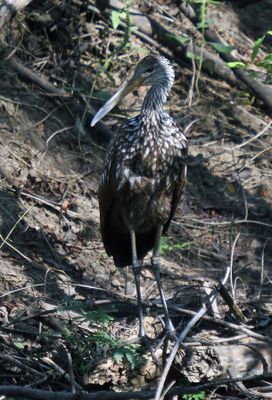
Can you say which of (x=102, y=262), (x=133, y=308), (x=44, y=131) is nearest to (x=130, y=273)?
(x=102, y=262)

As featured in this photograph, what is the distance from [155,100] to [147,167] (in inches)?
18.7

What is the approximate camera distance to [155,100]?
5.89 metres

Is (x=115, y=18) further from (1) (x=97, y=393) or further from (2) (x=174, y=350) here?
(1) (x=97, y=393)

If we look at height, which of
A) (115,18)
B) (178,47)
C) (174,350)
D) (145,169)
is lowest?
(178,47)

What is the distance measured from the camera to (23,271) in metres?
6.18

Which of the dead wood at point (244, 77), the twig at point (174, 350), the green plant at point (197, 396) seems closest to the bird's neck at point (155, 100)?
the twig at point (174, 350)

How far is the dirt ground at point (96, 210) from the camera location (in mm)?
5117

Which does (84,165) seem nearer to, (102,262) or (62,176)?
(62,176)

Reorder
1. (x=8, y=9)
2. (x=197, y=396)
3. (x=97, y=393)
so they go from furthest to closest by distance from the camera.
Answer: (x=8, y=9)
(x=197, y=396)
(x=97, y=393)

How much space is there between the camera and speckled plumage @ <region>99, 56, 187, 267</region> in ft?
18.8

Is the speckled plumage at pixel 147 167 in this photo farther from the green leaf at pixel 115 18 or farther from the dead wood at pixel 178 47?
the dead wood at pixel 178 47

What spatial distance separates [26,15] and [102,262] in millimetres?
2612

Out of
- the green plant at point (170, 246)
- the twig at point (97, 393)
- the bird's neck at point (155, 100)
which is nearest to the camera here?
the twig at point (97, 393)

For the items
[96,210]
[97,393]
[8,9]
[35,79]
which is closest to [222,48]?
[35,79]
